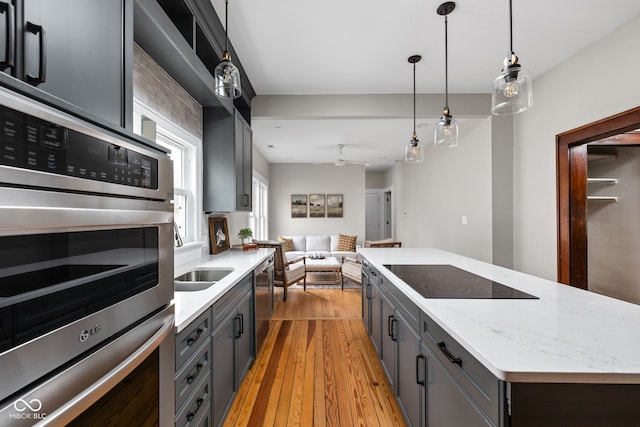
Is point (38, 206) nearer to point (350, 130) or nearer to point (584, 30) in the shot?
point (584, 30)

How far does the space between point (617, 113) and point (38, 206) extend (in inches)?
136

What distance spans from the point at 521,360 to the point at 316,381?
5.80 ft

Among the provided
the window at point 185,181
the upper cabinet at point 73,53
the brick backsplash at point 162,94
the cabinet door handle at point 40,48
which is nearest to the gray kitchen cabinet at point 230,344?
the window at point 185,181

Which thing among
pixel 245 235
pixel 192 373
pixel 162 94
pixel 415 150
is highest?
pixel 162 94

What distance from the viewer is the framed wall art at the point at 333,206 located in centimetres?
771

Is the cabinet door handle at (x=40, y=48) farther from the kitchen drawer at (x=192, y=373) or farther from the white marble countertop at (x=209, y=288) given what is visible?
the kitchen drawer at (x=192, y=373)

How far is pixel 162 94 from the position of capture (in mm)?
2092

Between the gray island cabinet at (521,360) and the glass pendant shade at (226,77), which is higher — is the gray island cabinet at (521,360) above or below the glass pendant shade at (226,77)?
below

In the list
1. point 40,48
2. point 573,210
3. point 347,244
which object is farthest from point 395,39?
point 347,244

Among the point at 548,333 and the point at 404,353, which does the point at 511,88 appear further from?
the point at 404,353

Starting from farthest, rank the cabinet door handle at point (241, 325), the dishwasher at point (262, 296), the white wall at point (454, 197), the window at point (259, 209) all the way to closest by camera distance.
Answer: the window at point (259, 209)
the white wall at point (454, 197)
the dishwasher at point (262, 296)
the cabinet door handle at point (241, 325)

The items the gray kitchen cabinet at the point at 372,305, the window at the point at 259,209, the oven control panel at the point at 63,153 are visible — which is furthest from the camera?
the window at the point at 259,209

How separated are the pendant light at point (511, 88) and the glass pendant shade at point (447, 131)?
518 mm

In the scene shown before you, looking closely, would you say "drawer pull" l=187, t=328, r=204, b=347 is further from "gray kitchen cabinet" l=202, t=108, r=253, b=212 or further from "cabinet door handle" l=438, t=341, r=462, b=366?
"gray kitchen cabinet" l=202, t=108, r=253, b=212
